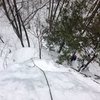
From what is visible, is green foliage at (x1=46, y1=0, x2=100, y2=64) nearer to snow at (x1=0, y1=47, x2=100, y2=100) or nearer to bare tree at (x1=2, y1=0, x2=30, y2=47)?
bare tree at (x1=2, y1=0, x2=30, y2=47)

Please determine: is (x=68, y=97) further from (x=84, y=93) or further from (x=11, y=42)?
(x=11, y=42)

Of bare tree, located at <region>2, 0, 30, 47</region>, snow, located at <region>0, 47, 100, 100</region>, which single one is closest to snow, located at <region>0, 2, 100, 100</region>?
snow, located at <region>0, 47, 100, 100</region>

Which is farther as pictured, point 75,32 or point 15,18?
point 15,18

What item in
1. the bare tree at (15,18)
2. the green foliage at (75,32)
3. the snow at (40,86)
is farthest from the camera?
the bare tree at (15,18)

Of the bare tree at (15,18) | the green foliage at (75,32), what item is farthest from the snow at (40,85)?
the bare tree at (15,18)

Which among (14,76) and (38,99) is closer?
(38,99)

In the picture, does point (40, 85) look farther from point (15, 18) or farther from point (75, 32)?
point (15, 18)

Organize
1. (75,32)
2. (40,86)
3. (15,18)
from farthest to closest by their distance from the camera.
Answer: (15,18) → (75,32) → (40,86)

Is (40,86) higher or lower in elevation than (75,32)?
lower

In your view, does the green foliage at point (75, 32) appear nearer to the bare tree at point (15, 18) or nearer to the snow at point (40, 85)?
the bare tree at point (15, 18)

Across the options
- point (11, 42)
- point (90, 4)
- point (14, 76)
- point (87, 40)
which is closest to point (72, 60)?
point (87, 40)

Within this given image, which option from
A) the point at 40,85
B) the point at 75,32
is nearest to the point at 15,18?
the point at 75,32

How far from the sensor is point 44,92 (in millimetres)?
2402

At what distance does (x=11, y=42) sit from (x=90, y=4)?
6247mm
